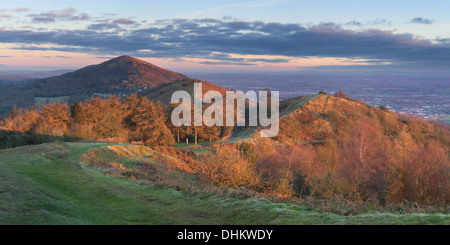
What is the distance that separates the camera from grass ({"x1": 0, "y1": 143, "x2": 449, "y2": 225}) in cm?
699

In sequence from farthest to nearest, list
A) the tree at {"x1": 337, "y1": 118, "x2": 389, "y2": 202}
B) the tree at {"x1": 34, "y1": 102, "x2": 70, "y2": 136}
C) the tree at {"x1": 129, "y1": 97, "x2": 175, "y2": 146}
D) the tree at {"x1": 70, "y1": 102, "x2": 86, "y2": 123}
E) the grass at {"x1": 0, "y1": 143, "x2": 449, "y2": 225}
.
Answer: the tree at {"x1": 70, "y1": 102, "x2": 86, "y2": 123} → the tree at {"x1": 129, "y1": 97, "x2": 175, "y2": 146} → the tree at {"x1": 34, "y1": 102, "x2": 70, "y2": 136} → the tree at {"x1": 337, "y1": 118, "x2": 389, "y2": 202} → the grass at {"x1": 0, "y1": 143, "x2": 449, "y2": 225}

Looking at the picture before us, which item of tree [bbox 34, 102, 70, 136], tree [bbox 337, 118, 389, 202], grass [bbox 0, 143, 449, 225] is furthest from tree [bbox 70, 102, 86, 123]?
tree [bbox 337, 118, 389, 202]

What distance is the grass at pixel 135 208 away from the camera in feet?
22.9

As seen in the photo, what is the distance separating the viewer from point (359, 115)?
6228 centimetres

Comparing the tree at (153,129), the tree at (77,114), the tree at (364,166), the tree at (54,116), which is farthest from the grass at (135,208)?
the tree at (77,114)

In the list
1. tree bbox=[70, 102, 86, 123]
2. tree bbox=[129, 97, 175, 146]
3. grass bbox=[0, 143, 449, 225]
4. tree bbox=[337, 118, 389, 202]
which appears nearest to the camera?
grass bbox=[0, 143, 449, 225]

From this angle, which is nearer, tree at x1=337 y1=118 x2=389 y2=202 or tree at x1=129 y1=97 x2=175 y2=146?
tree at x1=337 y1=118 x2=389 y2=202

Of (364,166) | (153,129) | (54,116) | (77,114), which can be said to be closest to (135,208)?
(364,166)

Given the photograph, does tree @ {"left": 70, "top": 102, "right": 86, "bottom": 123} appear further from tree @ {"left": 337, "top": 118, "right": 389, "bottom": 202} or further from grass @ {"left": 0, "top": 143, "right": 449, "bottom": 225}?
tree @ {"left": 337, "top": 118, "right": 389, "bottom": 202}

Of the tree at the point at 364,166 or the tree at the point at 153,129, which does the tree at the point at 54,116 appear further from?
the tree at the point at 364,166
